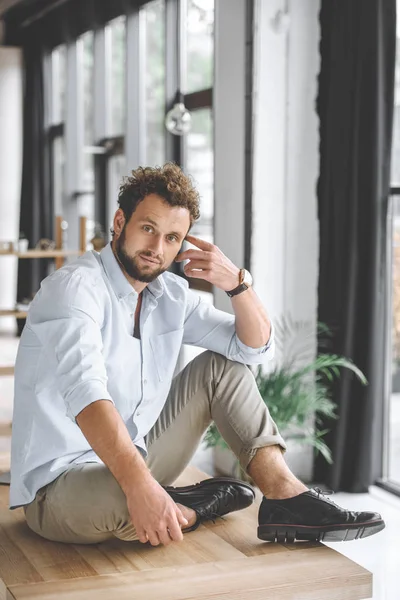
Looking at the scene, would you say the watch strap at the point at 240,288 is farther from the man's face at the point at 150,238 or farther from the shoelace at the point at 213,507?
the shoelace at the point at 213,507

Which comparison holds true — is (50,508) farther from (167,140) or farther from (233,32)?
(167,140)

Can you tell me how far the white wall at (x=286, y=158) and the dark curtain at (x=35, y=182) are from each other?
431cm

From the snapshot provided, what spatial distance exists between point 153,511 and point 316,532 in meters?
0.49

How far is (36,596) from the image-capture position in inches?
78.2

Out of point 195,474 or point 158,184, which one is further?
point 195,474

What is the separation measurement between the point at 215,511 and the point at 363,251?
1819 millimetres

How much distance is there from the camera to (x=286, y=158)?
4.20 meters

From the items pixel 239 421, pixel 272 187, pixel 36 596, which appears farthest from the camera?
pixel 272 187

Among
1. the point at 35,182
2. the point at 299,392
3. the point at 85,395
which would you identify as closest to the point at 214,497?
the point at 85,395

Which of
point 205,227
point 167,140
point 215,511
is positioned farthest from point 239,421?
point 167,140

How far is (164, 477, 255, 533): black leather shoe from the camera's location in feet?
7.93

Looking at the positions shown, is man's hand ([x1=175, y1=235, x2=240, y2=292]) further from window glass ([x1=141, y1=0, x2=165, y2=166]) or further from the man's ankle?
window glass ([x1=141, y1=0, x2=165, y2=166])

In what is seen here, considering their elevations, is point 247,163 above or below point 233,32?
below

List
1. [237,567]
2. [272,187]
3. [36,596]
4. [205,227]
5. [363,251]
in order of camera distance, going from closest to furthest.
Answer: [36,596]
[237,567]
[363,251]
[272,187]
[205,227]
